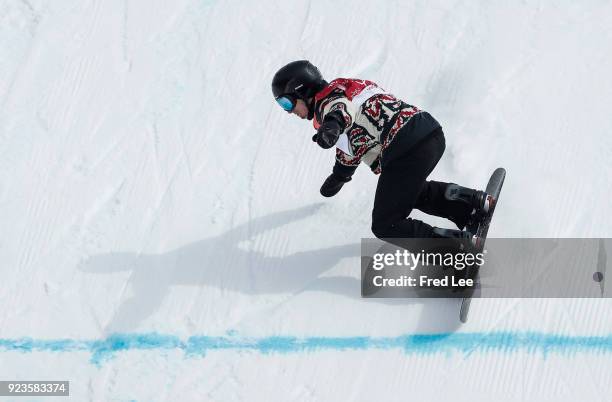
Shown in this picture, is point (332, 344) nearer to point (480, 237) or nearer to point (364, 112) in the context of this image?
point (480, 237)

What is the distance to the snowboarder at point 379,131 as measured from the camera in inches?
136

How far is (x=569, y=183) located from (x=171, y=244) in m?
2.42

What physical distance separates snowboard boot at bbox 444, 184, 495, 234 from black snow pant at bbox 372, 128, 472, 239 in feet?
0.16

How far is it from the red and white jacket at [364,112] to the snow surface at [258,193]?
85 cm

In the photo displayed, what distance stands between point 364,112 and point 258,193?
1187 millimetres

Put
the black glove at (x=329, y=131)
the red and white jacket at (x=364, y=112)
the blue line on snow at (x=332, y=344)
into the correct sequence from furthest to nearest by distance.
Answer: the blue line on snow at (x=332, y=344) → the red and white jacket at (x=364, y=112) → the black glove at (x=329, y=131)

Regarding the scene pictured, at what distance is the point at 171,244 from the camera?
422 centimetres

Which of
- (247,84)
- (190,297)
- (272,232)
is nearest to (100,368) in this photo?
(190,297)

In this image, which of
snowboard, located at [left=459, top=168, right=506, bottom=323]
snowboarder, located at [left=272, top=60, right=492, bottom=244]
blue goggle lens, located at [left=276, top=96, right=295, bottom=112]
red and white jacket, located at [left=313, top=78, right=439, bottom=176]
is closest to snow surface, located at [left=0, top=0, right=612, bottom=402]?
snowboard, located at [left=459, top=168, right=506, bottom=323]

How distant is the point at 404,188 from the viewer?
139 inches

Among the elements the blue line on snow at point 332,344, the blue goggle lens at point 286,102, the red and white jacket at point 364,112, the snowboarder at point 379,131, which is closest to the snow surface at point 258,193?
the blue line on snow at point 332,344

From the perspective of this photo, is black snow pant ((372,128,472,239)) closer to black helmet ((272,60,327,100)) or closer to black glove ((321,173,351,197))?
black glove ((321,173,351,197))

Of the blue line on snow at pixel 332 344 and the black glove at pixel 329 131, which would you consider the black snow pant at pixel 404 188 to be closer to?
the black glove at pixel 329 131

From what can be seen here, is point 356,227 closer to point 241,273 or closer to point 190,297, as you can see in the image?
point 241,273
